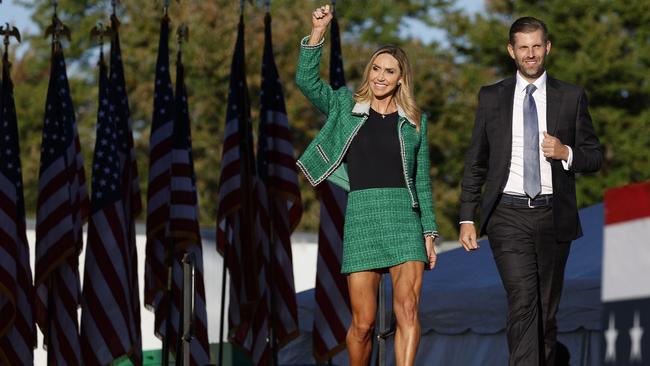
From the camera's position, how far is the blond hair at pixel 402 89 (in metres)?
8.06

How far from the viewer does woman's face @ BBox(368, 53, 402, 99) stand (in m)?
8.05

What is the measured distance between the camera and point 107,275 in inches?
615

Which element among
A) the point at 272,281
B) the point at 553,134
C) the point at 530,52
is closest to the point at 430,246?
the point at 553,134

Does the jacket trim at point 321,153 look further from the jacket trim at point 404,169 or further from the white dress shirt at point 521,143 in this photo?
the white dress shirt at point 521,143

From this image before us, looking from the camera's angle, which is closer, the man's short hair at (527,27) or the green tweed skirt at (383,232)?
the man's short hair at (527,27)

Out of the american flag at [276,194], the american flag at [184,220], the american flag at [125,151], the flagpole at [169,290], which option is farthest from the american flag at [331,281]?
the american flag at [125,151]


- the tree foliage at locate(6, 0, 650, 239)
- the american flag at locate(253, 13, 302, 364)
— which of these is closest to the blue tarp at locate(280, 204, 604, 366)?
the american flag at locate(253, 13, 302, 364)

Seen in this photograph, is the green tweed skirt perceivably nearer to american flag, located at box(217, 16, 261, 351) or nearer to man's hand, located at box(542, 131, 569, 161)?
man's hand, located at box(542, 131, 569, 161)

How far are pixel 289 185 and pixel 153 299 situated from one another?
2.02 metres

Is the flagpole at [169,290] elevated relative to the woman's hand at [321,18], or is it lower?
lower

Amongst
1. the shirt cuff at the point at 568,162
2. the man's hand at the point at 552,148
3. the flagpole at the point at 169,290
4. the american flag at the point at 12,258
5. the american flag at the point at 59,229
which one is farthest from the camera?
the american flag at the point at 59,229

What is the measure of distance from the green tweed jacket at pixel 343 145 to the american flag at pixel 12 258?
25.1ft

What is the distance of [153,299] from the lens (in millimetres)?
16844

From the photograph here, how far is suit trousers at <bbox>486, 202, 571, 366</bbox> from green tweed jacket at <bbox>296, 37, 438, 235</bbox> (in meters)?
0.42
